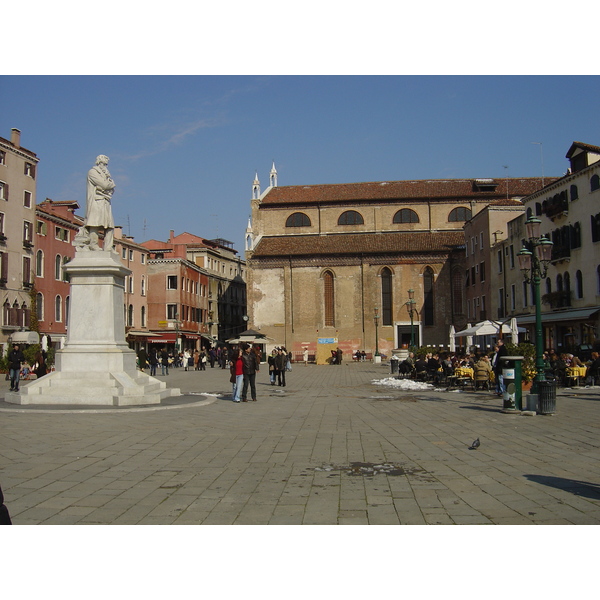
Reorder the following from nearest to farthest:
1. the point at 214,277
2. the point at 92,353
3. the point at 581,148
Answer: the point at 92,353
the point at 581,148
the point at 214,277

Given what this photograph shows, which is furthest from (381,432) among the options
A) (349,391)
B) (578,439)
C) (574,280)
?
(574,280)

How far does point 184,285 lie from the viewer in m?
63.0

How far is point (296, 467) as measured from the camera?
7785 millimetres

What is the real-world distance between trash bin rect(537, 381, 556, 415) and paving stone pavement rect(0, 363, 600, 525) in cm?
30

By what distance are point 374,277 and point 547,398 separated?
45.9 metres

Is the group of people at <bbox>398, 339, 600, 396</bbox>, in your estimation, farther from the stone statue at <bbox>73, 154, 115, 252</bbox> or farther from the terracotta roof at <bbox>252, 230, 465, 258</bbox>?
the terracotta roof at <bbox>252, 230, 465, 258</bbox>

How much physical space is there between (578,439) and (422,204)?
5432cm

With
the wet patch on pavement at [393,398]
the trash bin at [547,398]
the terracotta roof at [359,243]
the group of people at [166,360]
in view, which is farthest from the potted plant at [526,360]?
the terracotta roof at [359,243]

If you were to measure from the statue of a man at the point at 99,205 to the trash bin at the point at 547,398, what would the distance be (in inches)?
419

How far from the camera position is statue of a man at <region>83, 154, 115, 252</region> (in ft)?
50.8

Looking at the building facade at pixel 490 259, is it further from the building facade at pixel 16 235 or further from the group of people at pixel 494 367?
the building facade at pixel 16 235

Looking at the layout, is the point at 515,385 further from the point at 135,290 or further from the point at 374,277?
the point at 135,290

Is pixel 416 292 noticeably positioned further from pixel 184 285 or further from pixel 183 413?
pixel 183 413

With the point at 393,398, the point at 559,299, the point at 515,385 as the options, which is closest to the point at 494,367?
the point at 393,398
